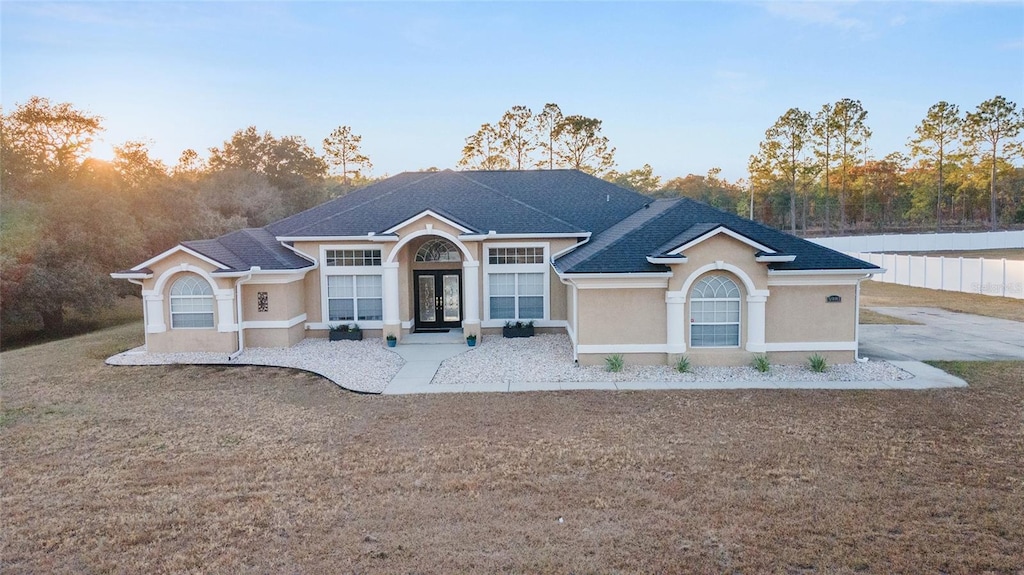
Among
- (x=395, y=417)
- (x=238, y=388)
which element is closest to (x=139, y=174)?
(x=238, y=388)

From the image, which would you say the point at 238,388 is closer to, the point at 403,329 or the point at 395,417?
the point at 395,417

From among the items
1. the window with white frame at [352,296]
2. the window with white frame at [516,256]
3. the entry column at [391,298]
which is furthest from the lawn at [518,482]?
the window with white frame at [516,256]

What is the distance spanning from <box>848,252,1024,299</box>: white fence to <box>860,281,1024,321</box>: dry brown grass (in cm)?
60

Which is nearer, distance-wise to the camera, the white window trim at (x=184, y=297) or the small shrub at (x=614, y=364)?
the small shrub at (x=614, y=364)

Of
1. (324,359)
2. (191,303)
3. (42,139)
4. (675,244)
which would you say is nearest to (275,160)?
(42,139)

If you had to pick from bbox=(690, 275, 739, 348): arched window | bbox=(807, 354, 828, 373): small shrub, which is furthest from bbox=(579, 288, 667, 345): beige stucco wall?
bbox=(807, 354, 828, 373): small shrub

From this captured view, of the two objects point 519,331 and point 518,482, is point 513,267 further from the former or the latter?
point 518,482

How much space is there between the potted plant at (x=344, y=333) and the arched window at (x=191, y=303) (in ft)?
11.4

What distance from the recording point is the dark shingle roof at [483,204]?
18.2 meters

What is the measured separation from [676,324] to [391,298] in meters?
8.50

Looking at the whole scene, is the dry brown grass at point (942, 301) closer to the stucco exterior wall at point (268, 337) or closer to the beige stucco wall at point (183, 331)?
the stucco exterior wall at point (268, 337)

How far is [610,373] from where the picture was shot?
533 inches

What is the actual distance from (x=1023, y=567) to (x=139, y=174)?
39130 millimetres

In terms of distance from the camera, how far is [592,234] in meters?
18.7
